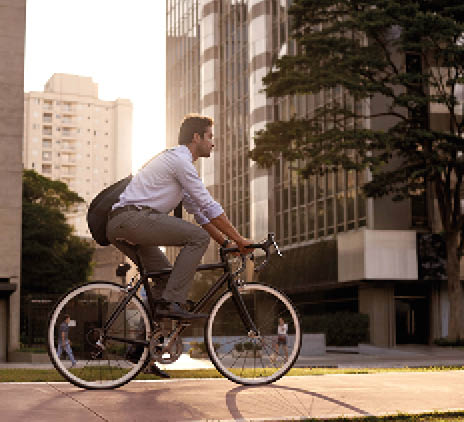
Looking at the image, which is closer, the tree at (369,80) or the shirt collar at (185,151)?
the shirt collar at (185,151)

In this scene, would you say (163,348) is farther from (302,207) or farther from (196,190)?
(302,207)

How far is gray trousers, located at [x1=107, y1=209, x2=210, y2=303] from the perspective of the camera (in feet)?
17.1

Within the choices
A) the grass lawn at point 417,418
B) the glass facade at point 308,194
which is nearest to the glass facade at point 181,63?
the glass facade at point 308,194

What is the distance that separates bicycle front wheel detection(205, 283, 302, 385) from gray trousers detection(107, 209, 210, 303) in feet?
1.27

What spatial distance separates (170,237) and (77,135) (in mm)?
148005

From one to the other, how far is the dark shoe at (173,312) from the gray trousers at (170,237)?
0.05 metres

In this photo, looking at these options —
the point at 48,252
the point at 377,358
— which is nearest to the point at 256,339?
the point at 377,358

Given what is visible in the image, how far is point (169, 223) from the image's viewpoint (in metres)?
5.25

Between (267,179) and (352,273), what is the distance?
48.2 feet

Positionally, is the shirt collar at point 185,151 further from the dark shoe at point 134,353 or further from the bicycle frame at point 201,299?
the dark shoe at point 134,353

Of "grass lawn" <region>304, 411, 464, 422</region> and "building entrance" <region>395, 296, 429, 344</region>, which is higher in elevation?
"grass lawn" <region>304, 411, 464, 422</region>

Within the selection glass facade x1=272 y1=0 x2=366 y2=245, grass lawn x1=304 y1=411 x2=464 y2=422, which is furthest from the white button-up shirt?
glass facade x1=272 y1=0 x2=366 y2=245

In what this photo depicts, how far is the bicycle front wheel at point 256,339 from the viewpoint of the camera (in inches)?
216

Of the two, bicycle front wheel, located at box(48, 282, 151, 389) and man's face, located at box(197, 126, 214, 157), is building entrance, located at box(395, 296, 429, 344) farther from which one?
bicycle front wheel, located at box(48, 282, 151, 389)
